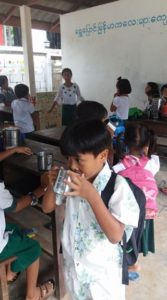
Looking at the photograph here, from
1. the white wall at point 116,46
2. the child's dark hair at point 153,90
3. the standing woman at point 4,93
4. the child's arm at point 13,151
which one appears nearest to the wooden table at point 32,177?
the child's arm at point 13,151

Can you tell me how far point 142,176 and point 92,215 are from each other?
2.50 feet

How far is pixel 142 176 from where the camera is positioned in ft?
5.73

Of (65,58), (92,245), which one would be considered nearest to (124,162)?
(92,245)

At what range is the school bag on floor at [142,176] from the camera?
1.74 meters

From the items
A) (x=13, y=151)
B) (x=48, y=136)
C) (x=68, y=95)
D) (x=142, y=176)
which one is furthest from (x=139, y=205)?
(x=68, y=95)

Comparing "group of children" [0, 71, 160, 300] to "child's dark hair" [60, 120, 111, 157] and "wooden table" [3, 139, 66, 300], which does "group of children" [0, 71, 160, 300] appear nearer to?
"child's dark hair" [60, 120, 111, 157]

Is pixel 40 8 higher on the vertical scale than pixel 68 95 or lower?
higher

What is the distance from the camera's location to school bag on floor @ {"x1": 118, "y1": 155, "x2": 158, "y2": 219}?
174 centimetres

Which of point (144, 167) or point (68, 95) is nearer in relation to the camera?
point (144, 167)

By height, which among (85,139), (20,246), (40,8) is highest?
(40,8)

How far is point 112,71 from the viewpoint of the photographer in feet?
19.2

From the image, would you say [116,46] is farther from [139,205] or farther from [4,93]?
[139,205]

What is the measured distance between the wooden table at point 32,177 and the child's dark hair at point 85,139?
73 centimetres

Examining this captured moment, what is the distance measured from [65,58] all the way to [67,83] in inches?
76.3
